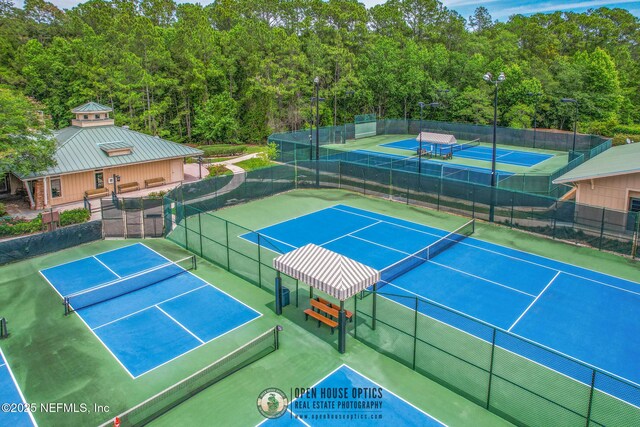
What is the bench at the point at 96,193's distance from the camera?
105 feet

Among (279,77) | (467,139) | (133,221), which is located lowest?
(133,221)

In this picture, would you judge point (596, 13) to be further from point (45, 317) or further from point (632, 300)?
point (45, 317)

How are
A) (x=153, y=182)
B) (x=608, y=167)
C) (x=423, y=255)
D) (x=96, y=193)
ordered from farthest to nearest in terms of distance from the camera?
(x=153, y=182) < (x=96, y=193) < (x=608, y=167) < (x=423, y=255)

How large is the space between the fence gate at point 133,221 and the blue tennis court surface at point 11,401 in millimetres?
10944

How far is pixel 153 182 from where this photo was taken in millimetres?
34938

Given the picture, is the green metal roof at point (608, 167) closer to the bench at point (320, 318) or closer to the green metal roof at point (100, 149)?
Answer: the bench at point (320, 318)

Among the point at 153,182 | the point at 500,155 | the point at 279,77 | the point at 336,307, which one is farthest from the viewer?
the point at 279,77

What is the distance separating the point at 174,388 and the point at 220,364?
1412 millimetres

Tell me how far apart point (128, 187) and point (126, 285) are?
53.0ft

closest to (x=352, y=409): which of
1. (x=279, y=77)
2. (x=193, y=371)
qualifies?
(x=193, y=371)

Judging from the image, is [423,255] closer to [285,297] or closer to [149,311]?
[285,297]

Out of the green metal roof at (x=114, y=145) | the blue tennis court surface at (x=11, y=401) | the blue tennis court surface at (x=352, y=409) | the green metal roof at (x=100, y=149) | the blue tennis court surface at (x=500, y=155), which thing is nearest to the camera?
the blue tennis court surface at (x=352, y=409)

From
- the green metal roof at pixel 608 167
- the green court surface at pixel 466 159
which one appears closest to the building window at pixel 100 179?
the green court surface at pixel 466 159

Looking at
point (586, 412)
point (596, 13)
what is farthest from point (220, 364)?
point (596, 13)
